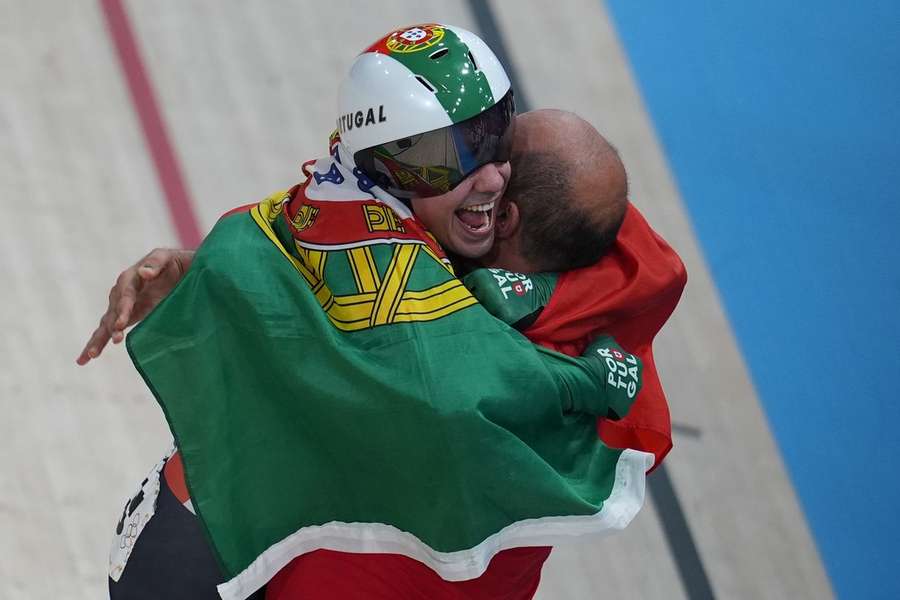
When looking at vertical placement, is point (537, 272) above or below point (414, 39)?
below

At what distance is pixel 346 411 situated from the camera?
52.9 inches

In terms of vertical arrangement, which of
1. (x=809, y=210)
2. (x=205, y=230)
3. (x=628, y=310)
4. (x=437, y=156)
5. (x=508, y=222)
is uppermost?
(x=437, y=156)

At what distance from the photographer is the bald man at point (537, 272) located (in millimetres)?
1459

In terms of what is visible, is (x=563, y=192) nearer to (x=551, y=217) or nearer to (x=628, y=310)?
(x=551, y=217)

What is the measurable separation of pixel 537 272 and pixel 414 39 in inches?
12.6

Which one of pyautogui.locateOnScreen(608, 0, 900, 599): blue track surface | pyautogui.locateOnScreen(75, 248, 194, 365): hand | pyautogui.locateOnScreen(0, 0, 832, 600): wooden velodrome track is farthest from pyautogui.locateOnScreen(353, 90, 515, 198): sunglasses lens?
pyautogui.locateOnScreen(608, 0, 900, 599): blue track surface

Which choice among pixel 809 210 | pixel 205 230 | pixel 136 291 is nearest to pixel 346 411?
pixel 136 291

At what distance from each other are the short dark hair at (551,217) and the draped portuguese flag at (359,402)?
15cm

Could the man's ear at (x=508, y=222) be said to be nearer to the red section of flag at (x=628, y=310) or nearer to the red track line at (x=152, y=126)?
the red section of flag at (x=628, y=310)

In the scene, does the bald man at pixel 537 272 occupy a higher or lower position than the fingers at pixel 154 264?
lower

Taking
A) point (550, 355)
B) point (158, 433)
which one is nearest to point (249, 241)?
point (550, 355)

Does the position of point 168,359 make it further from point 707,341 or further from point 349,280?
point 707,341

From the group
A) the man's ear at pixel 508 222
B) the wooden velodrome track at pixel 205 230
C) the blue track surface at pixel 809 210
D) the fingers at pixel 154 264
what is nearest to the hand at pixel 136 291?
the fingers at pixel 154 264

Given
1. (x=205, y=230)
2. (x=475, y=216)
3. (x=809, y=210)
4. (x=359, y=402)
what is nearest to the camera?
(x=359, y=402)
